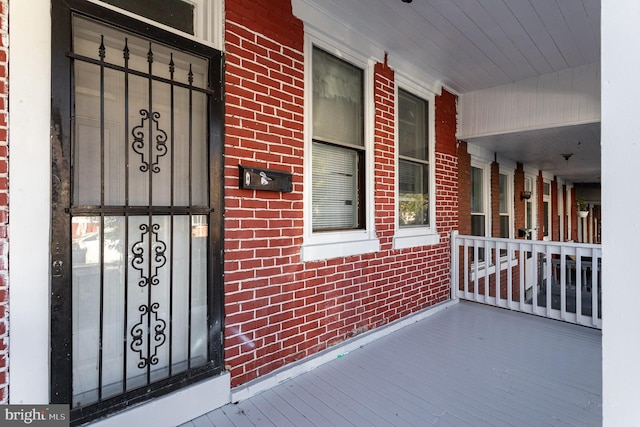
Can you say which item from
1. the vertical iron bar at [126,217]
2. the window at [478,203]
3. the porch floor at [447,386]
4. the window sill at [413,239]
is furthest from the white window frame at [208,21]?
the window at [478,203]

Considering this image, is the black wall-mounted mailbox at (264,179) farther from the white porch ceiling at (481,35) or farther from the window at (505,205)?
the window at (505,205)

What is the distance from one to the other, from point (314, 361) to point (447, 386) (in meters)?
1.00

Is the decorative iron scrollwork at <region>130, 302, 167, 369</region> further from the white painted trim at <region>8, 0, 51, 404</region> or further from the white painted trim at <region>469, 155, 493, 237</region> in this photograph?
the white painted trim at <region>469, 155, 493, 237</region>

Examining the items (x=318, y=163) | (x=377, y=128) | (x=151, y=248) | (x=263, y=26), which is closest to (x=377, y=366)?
(x=318, y=163)

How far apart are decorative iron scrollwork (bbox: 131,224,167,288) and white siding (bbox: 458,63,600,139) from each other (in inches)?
169

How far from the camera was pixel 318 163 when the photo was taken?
2.95 m

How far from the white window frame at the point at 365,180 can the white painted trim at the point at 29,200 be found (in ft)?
5.33

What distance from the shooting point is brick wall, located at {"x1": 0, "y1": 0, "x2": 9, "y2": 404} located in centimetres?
146

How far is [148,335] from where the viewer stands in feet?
6.40

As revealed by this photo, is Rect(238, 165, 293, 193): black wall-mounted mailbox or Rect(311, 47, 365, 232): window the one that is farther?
Rect(311, 47, 365, 232): window

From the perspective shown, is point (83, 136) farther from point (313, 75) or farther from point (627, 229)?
point (627, 229)

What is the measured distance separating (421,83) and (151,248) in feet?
11.6

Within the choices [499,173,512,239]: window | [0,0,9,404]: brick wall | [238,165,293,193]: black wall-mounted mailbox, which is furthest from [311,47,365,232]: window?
[499,173,512,239]: window

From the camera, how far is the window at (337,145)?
294cm
